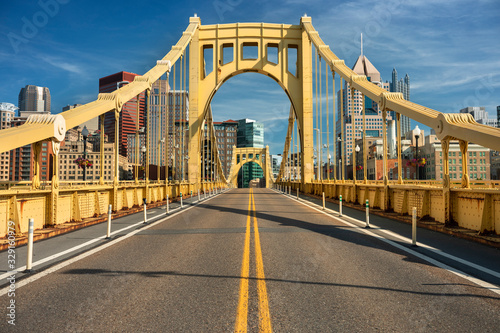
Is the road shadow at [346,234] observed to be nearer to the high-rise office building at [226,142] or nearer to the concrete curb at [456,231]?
the concrete curb at [456,231]

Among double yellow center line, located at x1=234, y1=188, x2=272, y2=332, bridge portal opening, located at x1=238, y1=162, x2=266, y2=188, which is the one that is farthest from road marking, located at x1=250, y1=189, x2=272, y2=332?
bridge portal opening, located at x1=238, y1=162, x2=266, y2=188

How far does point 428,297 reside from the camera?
16.1 ft

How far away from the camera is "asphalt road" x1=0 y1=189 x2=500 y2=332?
4.04 meters

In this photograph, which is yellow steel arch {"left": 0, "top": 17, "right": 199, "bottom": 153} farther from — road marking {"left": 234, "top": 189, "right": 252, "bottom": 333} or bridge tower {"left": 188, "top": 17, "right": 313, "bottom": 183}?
bridge tower {"left": 188, "top": 17, "right": 313, "bottom": 183}

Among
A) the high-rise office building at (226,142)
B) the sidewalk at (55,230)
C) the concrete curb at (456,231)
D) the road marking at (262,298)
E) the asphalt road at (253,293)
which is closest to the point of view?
the road marking at (262,298)

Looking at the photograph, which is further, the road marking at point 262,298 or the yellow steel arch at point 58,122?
the yellow steel arch at point 58,122

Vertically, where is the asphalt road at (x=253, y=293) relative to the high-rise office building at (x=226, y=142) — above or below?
below

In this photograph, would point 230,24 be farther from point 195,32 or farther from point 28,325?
point 28,325

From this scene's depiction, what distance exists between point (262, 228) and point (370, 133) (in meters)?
175

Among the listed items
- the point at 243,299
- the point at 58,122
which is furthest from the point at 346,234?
the point at 58,122

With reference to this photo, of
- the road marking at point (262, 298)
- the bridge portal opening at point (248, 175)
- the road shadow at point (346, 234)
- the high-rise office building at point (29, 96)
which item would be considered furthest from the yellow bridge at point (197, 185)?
the bridge portal opening at point (248, 175)

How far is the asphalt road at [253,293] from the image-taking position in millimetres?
4043

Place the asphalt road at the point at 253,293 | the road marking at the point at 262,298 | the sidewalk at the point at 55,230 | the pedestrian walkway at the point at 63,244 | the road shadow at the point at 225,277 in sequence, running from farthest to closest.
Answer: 1. the sidewalk at the point at 55,230
2. the pedestrian walkway at the point at 63,244
3. the road shadow at the point at 225,277
4. the asphalt road at the point at 253,293
5. the road marking at the point at 262,298

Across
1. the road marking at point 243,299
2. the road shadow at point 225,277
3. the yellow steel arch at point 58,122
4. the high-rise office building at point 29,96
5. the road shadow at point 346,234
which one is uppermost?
the high-rise office building at point 29,96
